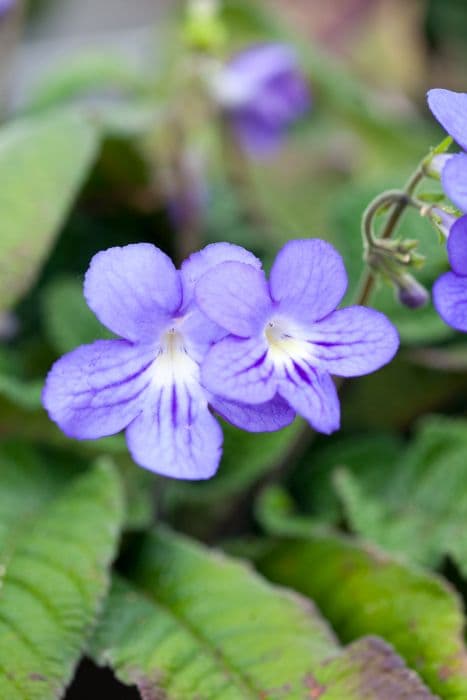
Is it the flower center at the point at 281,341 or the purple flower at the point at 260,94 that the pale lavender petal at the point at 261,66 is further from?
the flower center at the point at 281,341

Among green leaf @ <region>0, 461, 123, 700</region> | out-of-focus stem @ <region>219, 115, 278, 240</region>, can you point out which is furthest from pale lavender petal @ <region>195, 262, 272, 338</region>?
out-of-focus stem @ <region>219, 115, 278, 240</region>

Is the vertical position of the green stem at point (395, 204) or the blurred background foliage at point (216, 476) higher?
the green stem at point (395, 204)

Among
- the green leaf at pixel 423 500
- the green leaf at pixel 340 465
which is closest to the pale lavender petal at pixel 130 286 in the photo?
the green leaf at pixel 423 500

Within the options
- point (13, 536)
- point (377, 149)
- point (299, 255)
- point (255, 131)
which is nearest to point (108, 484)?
point (13, 536)

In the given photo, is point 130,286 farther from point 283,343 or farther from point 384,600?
point 384,600

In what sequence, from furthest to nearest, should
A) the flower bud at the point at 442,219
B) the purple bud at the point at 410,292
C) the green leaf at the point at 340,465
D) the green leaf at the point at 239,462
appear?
the green leaf at the point at 340,465 → the green leaf at the point at 239,462 → the purple bud at the point at 410,292 → the flower bud at the point at 442,219

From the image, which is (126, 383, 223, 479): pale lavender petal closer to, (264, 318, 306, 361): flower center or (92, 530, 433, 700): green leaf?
(264, 318, 306, 361): flower center
